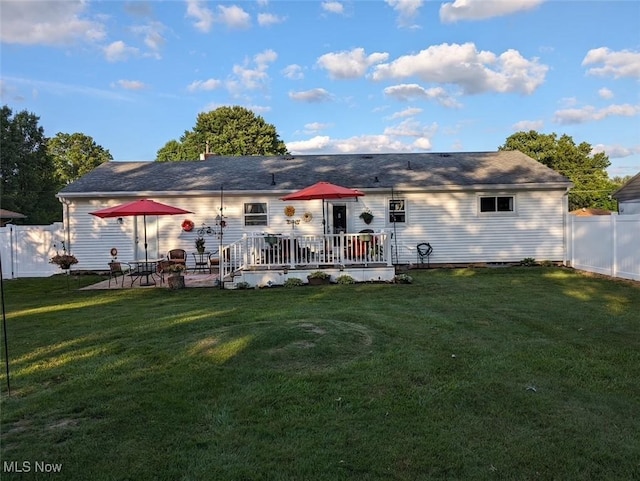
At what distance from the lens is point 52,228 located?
1527 cm

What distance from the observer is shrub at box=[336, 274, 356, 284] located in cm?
1133

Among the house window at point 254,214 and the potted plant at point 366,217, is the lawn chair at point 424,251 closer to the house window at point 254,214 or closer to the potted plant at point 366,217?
the potted plant at point 366,217

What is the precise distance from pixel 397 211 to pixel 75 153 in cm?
4119

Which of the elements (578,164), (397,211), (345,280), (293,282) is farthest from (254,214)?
(578,164)

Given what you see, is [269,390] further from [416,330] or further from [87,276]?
[87,276]

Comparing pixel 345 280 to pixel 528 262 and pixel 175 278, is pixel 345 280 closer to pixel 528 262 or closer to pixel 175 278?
pixel 175 278

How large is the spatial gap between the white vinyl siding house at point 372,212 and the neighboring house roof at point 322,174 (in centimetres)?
7

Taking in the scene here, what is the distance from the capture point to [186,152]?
135ft

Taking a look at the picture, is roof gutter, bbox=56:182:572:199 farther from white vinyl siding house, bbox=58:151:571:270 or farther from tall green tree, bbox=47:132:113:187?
tall green tree, bbox=47:132:113:187

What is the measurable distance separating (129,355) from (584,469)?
4266 millimetres

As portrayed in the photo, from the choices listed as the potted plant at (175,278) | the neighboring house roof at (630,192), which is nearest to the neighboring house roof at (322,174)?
the potted plant at (175,278)

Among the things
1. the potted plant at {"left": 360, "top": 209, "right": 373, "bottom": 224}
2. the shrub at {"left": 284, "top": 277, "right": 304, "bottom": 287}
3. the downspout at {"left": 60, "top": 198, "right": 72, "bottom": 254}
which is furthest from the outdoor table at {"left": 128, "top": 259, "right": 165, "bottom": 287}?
the potted plant at {"left": 360, "top": 209, "right": 373, "bottom": 224}

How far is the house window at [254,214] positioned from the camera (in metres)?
15.5

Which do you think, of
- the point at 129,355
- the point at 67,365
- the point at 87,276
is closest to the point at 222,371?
the point at 129,355
